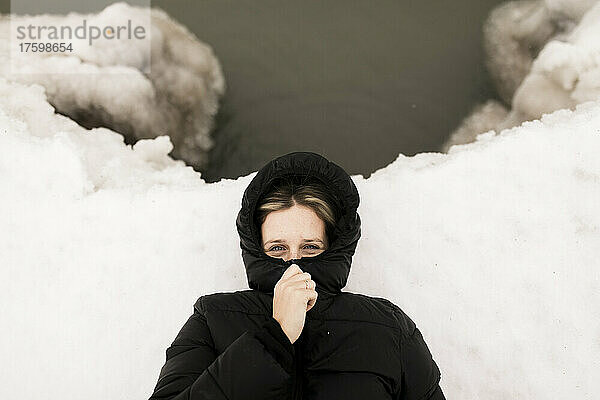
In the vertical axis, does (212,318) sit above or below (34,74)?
below

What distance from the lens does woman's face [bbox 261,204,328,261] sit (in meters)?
1.47

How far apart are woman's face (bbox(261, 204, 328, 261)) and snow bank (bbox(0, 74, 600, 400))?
335 millimetres

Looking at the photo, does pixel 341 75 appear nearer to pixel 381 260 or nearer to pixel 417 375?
pixel 381 260

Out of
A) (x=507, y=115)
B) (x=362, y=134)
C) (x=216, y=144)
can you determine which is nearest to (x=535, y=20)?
(x=507, y=115)

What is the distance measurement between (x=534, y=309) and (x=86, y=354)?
1304 millimetres

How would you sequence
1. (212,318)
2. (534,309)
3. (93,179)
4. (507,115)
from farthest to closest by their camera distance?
(507,115)
(93,179)
(534,309)
(212,318)

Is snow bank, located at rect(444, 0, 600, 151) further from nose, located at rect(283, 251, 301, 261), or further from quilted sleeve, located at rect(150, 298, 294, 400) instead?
quilted sleeve, located at rect(150, 298, 294, 400)

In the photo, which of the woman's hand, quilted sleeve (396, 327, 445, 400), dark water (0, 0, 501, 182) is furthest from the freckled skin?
dark water (0, 0, 501, 182)

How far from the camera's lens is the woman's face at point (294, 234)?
1470 mm

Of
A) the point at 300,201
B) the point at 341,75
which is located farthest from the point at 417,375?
the point at 341,75

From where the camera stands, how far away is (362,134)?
206 centimetres

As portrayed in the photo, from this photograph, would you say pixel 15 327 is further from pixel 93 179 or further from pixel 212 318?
pixel 212 318

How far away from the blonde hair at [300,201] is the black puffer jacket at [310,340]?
29 mm

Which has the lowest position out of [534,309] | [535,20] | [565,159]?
[534,309]
